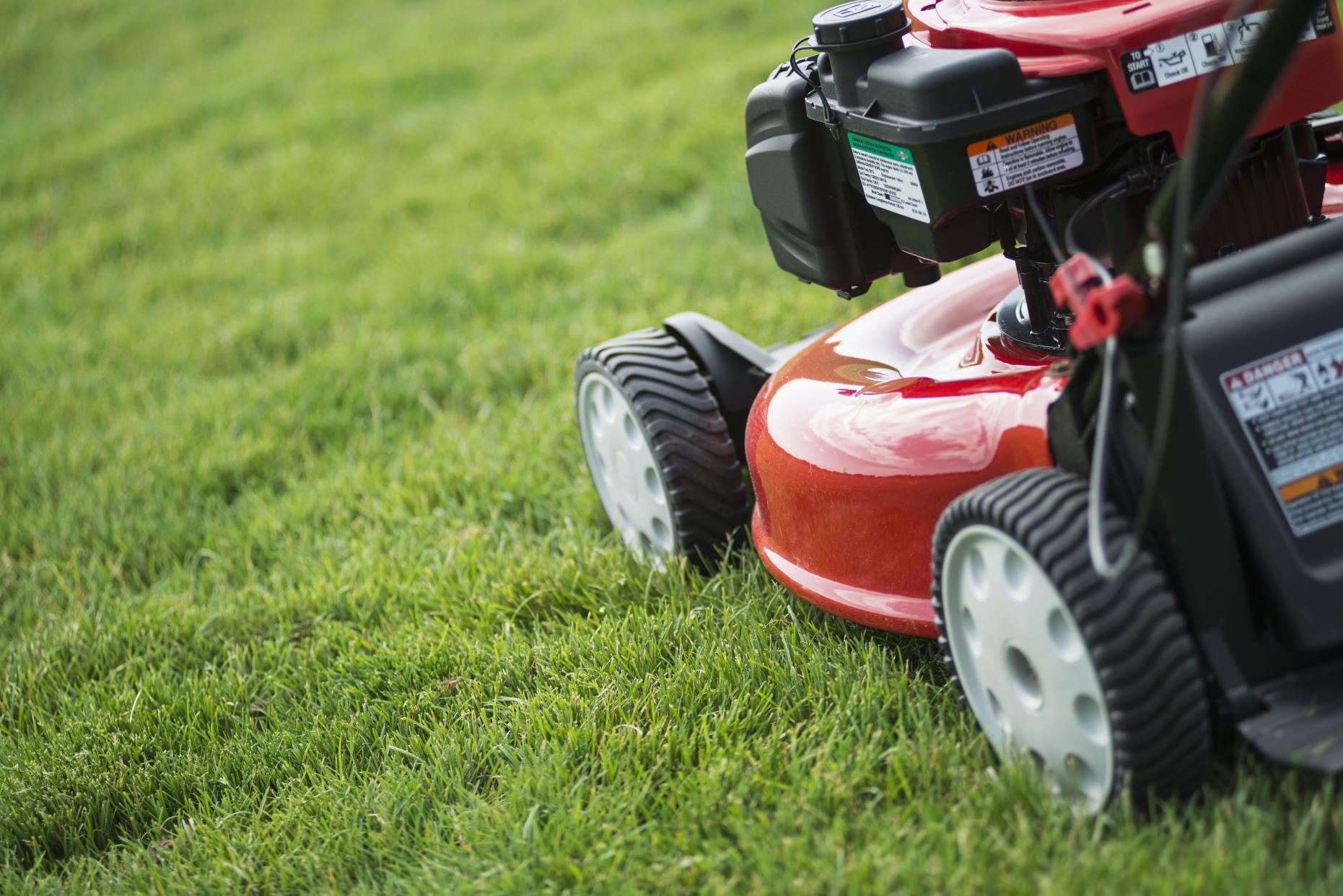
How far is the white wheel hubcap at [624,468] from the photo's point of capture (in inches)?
91.6

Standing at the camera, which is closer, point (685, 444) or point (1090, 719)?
point (1090, 719)

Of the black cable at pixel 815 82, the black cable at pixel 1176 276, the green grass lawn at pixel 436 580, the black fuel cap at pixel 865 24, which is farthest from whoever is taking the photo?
the black cable at pixel 815 82

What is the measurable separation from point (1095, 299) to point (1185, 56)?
60 cm

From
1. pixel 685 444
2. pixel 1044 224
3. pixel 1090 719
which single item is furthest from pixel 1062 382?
pixel 685 444

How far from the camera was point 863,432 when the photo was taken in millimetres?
1822

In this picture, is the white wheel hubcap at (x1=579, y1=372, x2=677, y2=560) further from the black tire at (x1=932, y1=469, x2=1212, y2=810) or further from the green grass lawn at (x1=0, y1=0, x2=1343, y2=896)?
the black tire at (x1=932, y1=469, x2=1212, y2=810)

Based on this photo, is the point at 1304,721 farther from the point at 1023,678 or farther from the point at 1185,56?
the point at 1185,56

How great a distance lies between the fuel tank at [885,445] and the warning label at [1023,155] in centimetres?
26

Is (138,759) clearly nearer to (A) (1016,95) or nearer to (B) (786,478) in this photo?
(B) (786,478)

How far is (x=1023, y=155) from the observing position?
1.67 meters

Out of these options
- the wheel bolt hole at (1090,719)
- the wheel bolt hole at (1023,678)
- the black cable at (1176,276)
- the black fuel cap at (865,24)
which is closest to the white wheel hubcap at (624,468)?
the black fuel cap at (865,24)

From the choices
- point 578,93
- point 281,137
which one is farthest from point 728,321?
point 281,137

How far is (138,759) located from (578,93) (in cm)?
426

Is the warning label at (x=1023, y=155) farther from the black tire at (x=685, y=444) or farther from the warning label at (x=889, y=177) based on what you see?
the black tire at (x=685, y=444)
